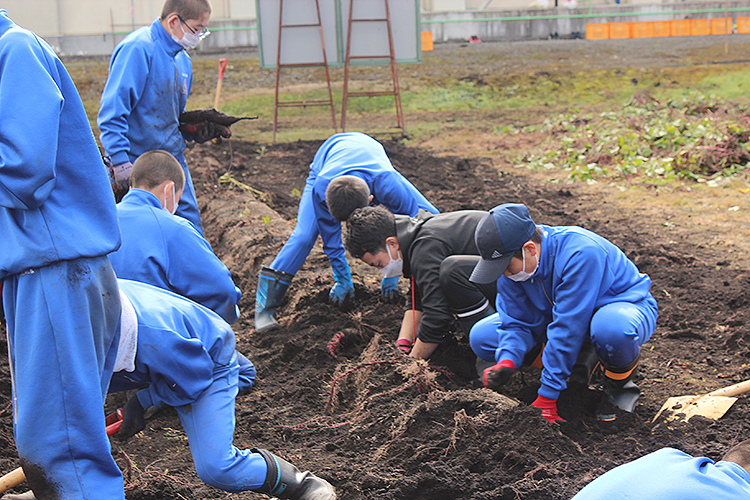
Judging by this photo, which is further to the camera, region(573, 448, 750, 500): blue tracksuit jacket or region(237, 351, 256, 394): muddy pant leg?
region(237, 351, 256, 394): muddy pant leg

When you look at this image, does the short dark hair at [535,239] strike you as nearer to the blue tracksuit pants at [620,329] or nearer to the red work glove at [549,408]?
the blue tracksuit pants at [620,329]

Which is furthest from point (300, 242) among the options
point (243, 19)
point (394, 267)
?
point (243, 19)

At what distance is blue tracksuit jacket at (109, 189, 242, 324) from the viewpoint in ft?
8.18

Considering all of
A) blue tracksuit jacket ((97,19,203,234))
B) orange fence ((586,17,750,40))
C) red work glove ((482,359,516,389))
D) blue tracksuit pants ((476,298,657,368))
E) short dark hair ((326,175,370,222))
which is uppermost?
orange fence ((586,17,750,40))

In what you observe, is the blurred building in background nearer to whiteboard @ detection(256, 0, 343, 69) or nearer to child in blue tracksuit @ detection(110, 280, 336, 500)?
whiteboard @ detection(256, 0, 343, 69)

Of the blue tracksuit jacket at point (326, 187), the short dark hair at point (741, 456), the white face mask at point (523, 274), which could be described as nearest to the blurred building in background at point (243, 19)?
the blue tracksuit jacket at point (326, 187)

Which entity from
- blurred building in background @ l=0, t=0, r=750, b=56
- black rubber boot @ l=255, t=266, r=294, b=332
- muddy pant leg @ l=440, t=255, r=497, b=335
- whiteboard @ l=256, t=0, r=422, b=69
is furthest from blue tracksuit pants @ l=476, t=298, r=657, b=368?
blurred building in background @ l=0, t=0, r=750, b=56

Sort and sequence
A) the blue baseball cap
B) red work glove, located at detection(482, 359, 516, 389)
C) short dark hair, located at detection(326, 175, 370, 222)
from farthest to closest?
short dark hair, located at detection(326, 175, 370, 222)
red work glove, located at detection(482, 359, 516, 389)
the blue baseball cap

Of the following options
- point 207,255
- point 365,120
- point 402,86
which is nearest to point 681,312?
point 207,255

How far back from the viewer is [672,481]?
1183 millimetres

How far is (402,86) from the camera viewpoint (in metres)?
15.5

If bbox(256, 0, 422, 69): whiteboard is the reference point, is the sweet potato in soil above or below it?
below

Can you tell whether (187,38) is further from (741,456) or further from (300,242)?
(741,456)

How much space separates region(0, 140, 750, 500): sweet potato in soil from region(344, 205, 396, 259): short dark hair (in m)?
0.67
